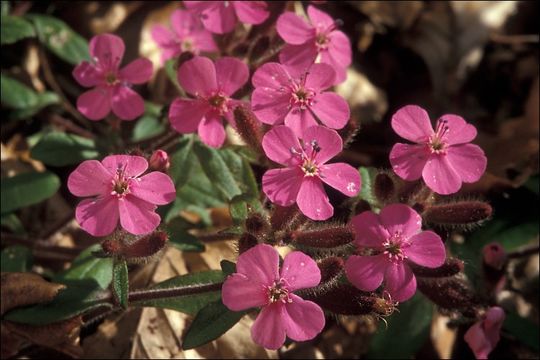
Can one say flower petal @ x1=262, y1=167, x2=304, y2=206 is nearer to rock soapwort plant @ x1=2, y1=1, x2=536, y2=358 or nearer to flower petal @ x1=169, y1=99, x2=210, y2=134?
rock soapwort plant @ x1=2, y1=1, x2=536, y2=358

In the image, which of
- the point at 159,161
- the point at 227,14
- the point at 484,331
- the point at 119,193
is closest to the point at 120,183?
the point at 119,193

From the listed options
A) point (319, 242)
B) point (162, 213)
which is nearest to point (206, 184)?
point (162, 213)

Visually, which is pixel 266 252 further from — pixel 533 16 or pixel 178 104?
pixel 533 16

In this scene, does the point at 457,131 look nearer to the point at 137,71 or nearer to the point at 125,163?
the point at 125,163

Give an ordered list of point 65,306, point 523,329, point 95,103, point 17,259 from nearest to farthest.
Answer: point 65,306
point 95,103
point 17,259
point 523,329

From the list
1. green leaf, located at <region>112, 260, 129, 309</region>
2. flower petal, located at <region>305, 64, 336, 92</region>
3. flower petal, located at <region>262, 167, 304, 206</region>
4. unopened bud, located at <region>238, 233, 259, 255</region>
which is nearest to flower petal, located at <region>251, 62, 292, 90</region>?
flower petal, located at <region>305, 64, 336, 92</region>

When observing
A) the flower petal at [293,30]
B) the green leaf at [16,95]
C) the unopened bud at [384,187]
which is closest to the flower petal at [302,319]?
the unopened bud at [384,187]

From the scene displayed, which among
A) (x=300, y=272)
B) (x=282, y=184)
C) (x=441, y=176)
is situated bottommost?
(x=300, y=272)
